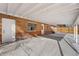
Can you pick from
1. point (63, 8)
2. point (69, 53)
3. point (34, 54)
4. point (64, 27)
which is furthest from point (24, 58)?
point (63, 8)

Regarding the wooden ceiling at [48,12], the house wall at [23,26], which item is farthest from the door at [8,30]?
the wooden ceiling at [48,12]

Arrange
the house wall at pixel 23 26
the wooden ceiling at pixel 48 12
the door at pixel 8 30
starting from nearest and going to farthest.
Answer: the wooden ceiling at pixel 48 12
the house wall at pixel 23 26
the door at pixel 8 30

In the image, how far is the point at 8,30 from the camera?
13.4 feet

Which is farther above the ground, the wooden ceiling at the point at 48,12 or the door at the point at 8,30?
the wooden ceiling at the point at 48,12

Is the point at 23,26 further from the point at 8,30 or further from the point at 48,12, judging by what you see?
the point at 48,12

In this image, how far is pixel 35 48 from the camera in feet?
11.4

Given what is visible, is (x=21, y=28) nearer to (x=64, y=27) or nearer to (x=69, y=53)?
(x=64, y=27)

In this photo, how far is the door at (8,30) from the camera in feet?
12.8

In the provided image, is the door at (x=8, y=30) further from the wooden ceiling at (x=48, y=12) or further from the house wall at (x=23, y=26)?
the wooden ceiling at (x=48, y=12)

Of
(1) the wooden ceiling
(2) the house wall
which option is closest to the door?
(2) the house wall

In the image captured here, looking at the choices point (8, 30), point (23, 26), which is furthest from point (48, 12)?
point (8, 30)

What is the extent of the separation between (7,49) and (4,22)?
1.12m

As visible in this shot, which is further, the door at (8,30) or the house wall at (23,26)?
the door at (8,30)

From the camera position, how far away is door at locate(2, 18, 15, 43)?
3891 mm
